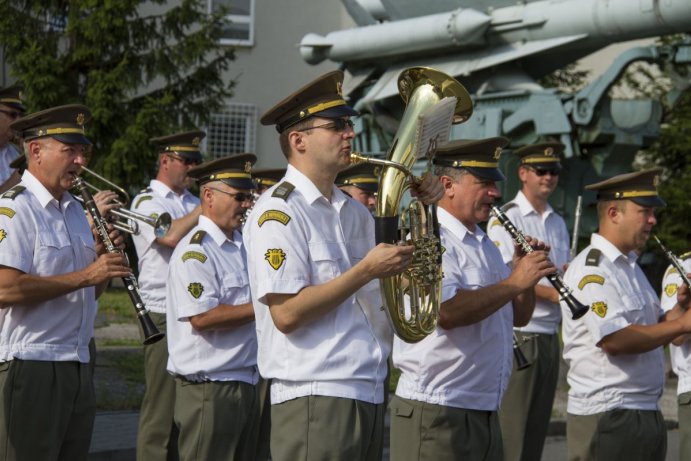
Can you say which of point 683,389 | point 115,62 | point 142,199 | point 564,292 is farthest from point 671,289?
point 115,62

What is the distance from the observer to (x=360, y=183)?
9.29m

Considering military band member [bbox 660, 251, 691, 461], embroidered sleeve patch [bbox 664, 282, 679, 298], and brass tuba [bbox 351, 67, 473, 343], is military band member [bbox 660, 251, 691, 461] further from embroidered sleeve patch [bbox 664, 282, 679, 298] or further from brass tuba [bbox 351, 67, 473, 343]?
brass tuba [bbox 351, 67, 473, 343]

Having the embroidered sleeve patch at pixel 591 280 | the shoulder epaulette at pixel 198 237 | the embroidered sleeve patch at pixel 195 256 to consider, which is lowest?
the embroidered sleeve patch at pixel 195 256

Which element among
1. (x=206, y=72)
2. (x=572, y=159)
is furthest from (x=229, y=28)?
(x=572, y=159)

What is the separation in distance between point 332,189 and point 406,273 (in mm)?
454

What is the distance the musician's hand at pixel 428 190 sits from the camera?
208 inches

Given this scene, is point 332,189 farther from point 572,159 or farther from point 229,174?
point 572,159

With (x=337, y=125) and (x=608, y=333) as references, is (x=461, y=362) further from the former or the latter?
(x=337, y=125)

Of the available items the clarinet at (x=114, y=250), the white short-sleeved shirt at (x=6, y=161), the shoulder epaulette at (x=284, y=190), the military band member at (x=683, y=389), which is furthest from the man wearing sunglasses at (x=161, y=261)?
the shoulder epaulette at (x=284, y=190)

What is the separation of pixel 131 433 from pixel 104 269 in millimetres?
4236

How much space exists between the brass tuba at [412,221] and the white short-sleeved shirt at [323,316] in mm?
143

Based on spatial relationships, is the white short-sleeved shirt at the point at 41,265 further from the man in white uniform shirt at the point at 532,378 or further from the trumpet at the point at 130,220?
the man in white uniform shirt at the point at 532,378

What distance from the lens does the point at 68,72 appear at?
23.4 meters

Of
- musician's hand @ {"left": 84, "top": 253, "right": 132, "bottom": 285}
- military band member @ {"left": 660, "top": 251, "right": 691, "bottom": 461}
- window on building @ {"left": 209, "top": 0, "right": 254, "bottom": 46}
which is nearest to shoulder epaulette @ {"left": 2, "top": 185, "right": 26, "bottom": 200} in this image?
musician's hand @ {"left": 84, "top": 253, "right": 132, "bottom": 285}
